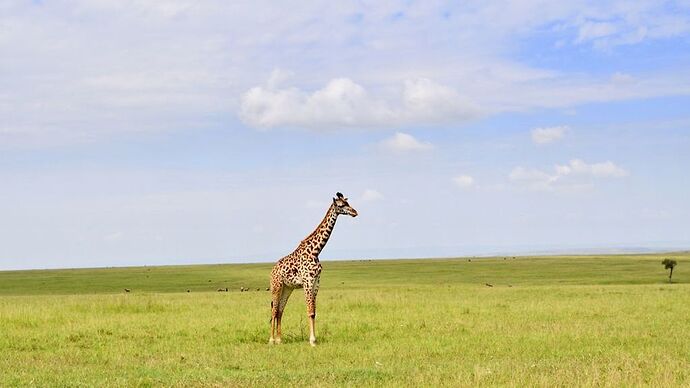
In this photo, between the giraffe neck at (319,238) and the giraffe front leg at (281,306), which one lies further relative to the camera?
the giraffe neck at (319,238)

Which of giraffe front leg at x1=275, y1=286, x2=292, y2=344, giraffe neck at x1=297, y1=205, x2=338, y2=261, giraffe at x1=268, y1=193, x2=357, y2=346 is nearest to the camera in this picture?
giraffe front leg at x1=275, y1=286, x2=292, y2=344

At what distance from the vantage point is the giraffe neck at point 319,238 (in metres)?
20.9

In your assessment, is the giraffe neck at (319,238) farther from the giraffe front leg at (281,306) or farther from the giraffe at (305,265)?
the giraffe front leg at (281,306)

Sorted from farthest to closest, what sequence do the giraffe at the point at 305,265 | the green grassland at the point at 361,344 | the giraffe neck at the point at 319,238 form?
the giraffe neck at the point at 319,238, the giraffe at the point at 305,265, the green grassland at the point at 361,344

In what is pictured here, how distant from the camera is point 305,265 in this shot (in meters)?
20.8

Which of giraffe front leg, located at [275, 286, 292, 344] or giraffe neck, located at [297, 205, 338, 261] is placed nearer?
giraffe front leg, located at [275, 286, 292, 344]

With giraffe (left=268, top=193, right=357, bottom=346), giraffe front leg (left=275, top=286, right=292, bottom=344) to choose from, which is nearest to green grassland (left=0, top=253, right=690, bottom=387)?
giraffe front leg (left=275, top=286, right=292, bottom=344)

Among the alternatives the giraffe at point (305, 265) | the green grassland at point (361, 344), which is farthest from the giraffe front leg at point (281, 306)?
the green grassland at point (361, 344)

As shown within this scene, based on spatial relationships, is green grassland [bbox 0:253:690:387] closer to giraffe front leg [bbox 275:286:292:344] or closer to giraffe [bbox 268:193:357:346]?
giraffe front leg [bbox 275:286:292:344]

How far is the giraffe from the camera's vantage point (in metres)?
20.7

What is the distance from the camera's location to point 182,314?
89.8 ft

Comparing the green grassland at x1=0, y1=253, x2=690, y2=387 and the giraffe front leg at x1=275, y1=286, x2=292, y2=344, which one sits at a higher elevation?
the giraffe front leg at x1=275, y1=286, x2=292, y2=344

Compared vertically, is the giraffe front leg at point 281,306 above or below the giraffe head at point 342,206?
below

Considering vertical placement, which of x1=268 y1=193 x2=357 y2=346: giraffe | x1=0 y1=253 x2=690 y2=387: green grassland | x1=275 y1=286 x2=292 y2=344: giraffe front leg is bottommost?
x1=0 y1=253 x2=690 y2=387: green grassland
